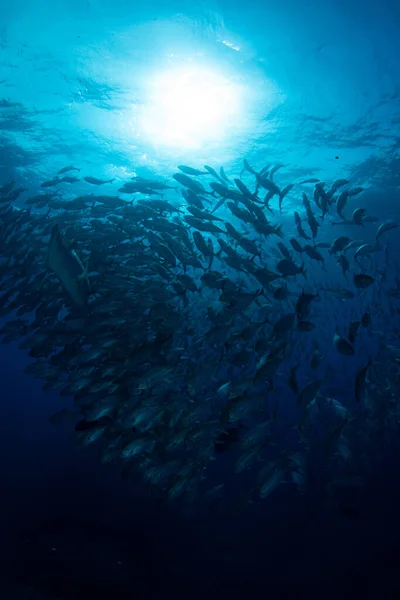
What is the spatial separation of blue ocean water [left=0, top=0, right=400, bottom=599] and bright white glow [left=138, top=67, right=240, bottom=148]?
0.06 meters

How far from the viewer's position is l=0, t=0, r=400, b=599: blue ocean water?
8938 millimetres

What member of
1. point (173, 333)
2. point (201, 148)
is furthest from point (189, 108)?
point (173, 333)

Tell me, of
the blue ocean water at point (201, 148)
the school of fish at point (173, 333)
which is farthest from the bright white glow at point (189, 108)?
the school of fish at point (173, 333)

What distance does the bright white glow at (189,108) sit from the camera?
1296cm

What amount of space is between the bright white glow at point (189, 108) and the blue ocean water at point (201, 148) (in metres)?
0.06

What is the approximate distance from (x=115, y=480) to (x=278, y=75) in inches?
691

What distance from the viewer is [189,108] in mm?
14328

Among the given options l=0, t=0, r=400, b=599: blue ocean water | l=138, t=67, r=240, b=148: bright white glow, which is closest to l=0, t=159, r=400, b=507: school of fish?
l=0, t=0, r=400, b=599: blue ocean water

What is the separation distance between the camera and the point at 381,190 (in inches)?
776

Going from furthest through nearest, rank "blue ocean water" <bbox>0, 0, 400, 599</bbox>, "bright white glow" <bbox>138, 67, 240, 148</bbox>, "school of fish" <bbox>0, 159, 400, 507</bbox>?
"bright white glow" <bbox>138, 67, 240, 148</bbox>
"blue ocean water" <bbox>0, 0, 400, 599</bbox>
"school of fish" <bbox>0, 159, 400, 507</bbox>

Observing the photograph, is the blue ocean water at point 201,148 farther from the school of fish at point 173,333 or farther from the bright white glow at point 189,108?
the school of fish at point 173,333

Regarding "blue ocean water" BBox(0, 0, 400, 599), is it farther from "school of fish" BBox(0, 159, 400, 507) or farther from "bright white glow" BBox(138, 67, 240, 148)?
"school of fish" BBox(0, 159, 400, 507)

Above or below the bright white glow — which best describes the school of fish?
below

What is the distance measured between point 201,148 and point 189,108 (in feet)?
8.08
